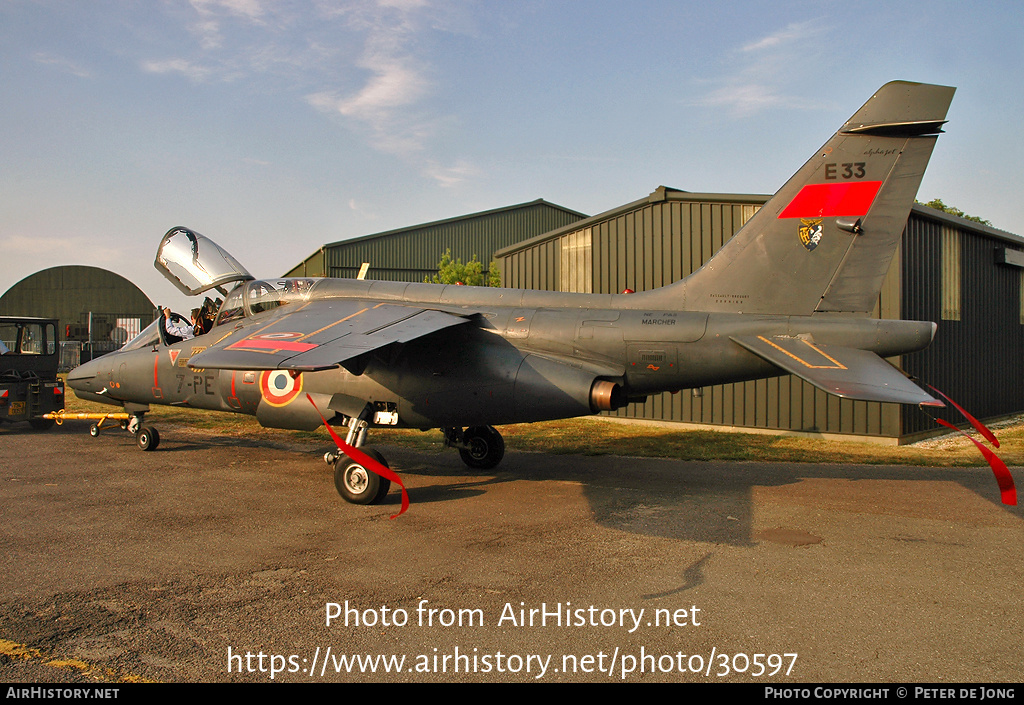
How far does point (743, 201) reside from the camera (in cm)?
1529

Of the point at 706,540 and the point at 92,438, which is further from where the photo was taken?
the point at 92,438

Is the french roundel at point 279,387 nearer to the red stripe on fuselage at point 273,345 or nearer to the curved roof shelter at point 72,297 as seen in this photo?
the red stripe on fuselage at point 273,345

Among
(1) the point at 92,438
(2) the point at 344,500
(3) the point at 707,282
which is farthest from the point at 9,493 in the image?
(3) the point at 707,282

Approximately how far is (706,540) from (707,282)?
3.34 metres

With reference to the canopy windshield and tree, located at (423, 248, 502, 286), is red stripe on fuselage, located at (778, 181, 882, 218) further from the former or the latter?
tree, located at (423, 248, 502, 286)

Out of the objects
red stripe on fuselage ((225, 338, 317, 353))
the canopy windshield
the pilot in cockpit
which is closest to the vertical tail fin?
red stripe on fuselage ((225, 338, 317, 353))

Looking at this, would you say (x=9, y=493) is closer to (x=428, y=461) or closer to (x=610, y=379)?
(x=428, y=461)

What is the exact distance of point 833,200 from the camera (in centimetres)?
770

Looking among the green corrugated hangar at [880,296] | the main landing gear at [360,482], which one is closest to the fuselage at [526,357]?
the main landing gear at [360,482]

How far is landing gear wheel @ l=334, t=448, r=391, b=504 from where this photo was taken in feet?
26.9

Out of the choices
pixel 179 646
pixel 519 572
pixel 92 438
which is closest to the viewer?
pixel 179 646

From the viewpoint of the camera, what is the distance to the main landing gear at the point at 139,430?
39.9 feet

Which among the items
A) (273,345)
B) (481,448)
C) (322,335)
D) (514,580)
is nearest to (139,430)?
(273,345)

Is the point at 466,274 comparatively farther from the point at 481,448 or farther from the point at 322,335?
the point at 322,335
